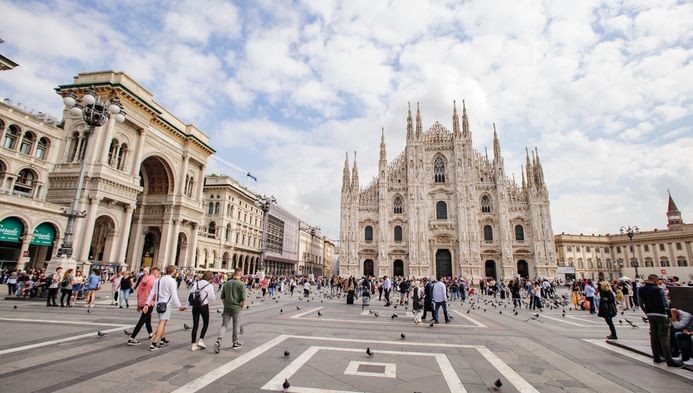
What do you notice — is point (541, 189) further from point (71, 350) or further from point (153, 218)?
point (71, 350)

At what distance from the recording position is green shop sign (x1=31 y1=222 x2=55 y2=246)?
2395 centimetres

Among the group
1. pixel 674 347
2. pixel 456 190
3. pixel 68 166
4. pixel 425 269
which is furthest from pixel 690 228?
pixel 68 166

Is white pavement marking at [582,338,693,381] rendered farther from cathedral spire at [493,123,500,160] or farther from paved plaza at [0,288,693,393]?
cathedral spire at [493,123,500,160]

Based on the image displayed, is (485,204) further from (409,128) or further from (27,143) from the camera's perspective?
(27,143)

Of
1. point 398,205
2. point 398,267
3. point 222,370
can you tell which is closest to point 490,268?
point 398,267

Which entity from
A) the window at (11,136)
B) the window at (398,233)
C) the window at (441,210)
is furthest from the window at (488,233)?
the window at (11,136)

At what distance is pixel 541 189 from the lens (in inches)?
1714

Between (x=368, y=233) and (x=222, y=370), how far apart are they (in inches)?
1634

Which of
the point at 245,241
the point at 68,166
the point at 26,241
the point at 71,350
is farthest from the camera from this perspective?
the point at 245,241

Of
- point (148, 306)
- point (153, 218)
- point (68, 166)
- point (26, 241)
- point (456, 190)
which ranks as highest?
point (456, 190)

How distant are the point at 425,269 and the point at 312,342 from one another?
3721cm

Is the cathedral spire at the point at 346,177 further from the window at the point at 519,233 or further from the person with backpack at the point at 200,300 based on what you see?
the person with backpack at the point at 200,300

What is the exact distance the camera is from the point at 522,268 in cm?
4322

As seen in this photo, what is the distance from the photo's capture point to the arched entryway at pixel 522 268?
4296 cm
